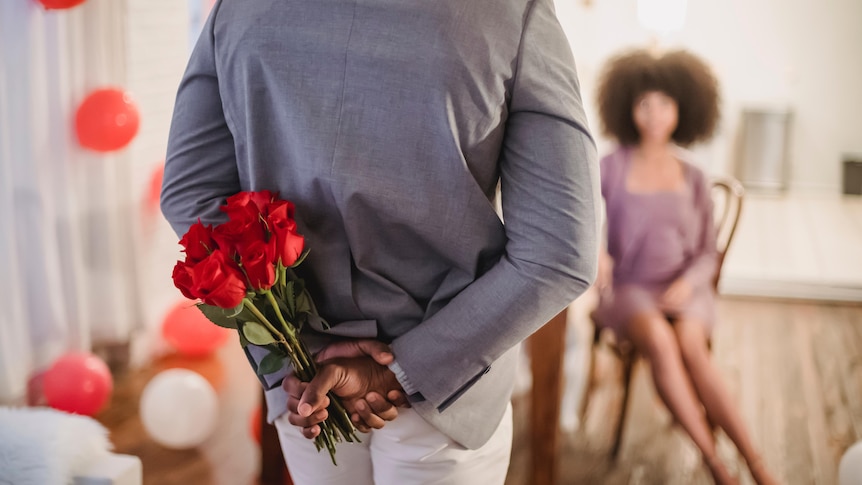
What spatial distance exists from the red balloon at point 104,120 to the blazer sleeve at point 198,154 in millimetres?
1875

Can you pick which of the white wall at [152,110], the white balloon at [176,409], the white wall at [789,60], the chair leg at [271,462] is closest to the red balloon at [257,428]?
the chair leg at [271,462]

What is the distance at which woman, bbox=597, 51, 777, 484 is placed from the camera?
2.66 meters

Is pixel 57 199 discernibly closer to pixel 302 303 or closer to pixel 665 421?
pixel 302 303

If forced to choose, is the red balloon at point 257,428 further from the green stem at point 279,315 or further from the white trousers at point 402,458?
the green stem at point 279,315

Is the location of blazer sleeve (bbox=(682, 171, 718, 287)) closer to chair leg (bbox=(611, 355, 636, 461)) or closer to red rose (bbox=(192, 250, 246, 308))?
chair leg (bbox=(611, 355, 636, 461))

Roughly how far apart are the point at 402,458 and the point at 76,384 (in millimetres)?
1936

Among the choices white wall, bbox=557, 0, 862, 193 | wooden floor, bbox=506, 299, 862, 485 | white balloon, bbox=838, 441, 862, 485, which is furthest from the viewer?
white wall, bbox=557, 0, 862, 193

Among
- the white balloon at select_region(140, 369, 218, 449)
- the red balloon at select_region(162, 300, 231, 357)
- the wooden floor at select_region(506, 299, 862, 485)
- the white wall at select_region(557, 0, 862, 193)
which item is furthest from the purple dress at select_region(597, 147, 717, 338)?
the white wall at select_region(557, 0, 862, 193)

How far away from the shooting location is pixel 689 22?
23.3 feet

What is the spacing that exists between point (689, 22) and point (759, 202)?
1.65 metres

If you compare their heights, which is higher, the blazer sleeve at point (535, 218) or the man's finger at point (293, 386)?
the blazer sleeve at point (535, 218)

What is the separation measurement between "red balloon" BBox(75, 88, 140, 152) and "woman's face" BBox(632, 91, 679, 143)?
5.93 feet

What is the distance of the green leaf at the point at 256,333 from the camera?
103cm

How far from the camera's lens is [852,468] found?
7.35 feet
